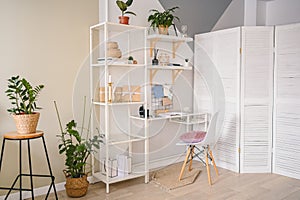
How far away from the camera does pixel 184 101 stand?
13.7ft

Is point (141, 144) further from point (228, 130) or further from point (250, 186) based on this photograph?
point (250, 186)

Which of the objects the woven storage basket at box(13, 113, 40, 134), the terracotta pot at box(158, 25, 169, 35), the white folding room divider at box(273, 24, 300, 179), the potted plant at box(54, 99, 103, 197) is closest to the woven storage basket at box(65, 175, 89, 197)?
the potted plant at box(54, 99, 103, 197)

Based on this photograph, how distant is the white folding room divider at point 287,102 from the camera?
3.36 meters

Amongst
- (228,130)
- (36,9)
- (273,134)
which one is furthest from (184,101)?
(36,9)

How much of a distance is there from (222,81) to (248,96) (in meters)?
0.41

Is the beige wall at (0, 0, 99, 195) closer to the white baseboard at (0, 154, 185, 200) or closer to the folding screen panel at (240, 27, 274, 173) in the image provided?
the white baseboard at (0, 154, 185, 200)

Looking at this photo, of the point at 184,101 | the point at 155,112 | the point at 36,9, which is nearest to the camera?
the point at 36,9

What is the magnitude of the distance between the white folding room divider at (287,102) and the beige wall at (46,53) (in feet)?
7.20

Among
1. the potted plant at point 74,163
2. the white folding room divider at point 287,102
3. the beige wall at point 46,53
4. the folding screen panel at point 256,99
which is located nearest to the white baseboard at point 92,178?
the beige wall at point 46,53

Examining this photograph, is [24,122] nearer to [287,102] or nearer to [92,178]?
[92,178]

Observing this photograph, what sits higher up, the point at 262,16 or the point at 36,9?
the point at 262,16

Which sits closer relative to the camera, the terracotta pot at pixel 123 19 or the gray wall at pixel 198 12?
the terracotta pot at pixel 123 19

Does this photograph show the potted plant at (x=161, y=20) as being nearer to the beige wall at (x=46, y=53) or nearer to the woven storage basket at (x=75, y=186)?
the beige wall at (x=46, y=53)

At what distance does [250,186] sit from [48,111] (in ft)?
7.45
